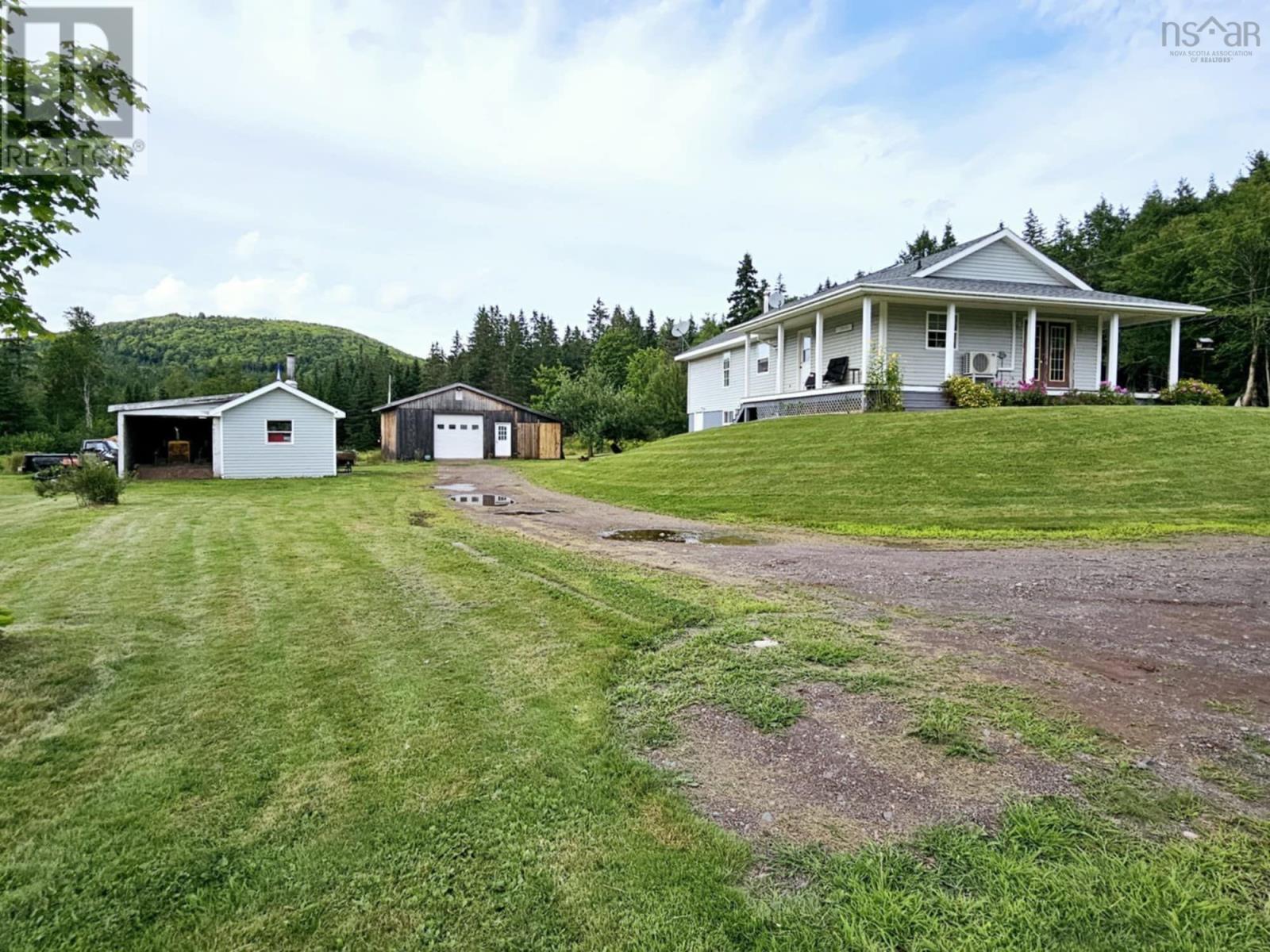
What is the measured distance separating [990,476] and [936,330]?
9.33 metres

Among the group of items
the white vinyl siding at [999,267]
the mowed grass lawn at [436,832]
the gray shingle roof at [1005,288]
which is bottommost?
the mowed grass lawn at [436,832]

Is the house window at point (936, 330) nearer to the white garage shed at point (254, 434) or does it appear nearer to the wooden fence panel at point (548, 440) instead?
the white garage shed at point (254, 434)

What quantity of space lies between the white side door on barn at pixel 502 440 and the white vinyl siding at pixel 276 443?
12782 millimetres

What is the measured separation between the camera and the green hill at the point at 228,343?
10250cm

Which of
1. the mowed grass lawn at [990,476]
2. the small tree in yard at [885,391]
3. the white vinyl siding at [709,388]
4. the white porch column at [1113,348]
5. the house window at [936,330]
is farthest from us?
the white vinyl siding at [709,388]

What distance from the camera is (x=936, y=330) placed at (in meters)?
19.2

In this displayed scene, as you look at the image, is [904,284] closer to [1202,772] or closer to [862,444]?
[862,444]

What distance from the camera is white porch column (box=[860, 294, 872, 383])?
17.3 meters

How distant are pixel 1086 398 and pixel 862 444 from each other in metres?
7.90

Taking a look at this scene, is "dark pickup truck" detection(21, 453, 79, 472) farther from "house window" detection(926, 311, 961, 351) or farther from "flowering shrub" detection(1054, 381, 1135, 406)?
"flowering shrub" detection(1054, 381, 1135, 406)

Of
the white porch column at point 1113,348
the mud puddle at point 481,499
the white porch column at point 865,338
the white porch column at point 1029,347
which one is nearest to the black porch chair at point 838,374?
the white porch column at point 865,338

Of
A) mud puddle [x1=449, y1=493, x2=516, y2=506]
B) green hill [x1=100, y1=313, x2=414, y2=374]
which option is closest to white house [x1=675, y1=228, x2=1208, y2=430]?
mud puddle [x1=449, y1=493, x2=516, y2=506]

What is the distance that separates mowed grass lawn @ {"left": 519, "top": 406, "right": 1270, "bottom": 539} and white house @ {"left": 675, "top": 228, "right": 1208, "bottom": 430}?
11.9 ft

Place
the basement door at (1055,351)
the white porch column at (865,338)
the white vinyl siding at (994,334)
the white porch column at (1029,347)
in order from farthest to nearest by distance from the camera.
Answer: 1. the basement door at (1055,351)
2. the white vinyl siding at (994,334)
3. the white porch column at (1029,347)
4. the white porch column at (865,338)
